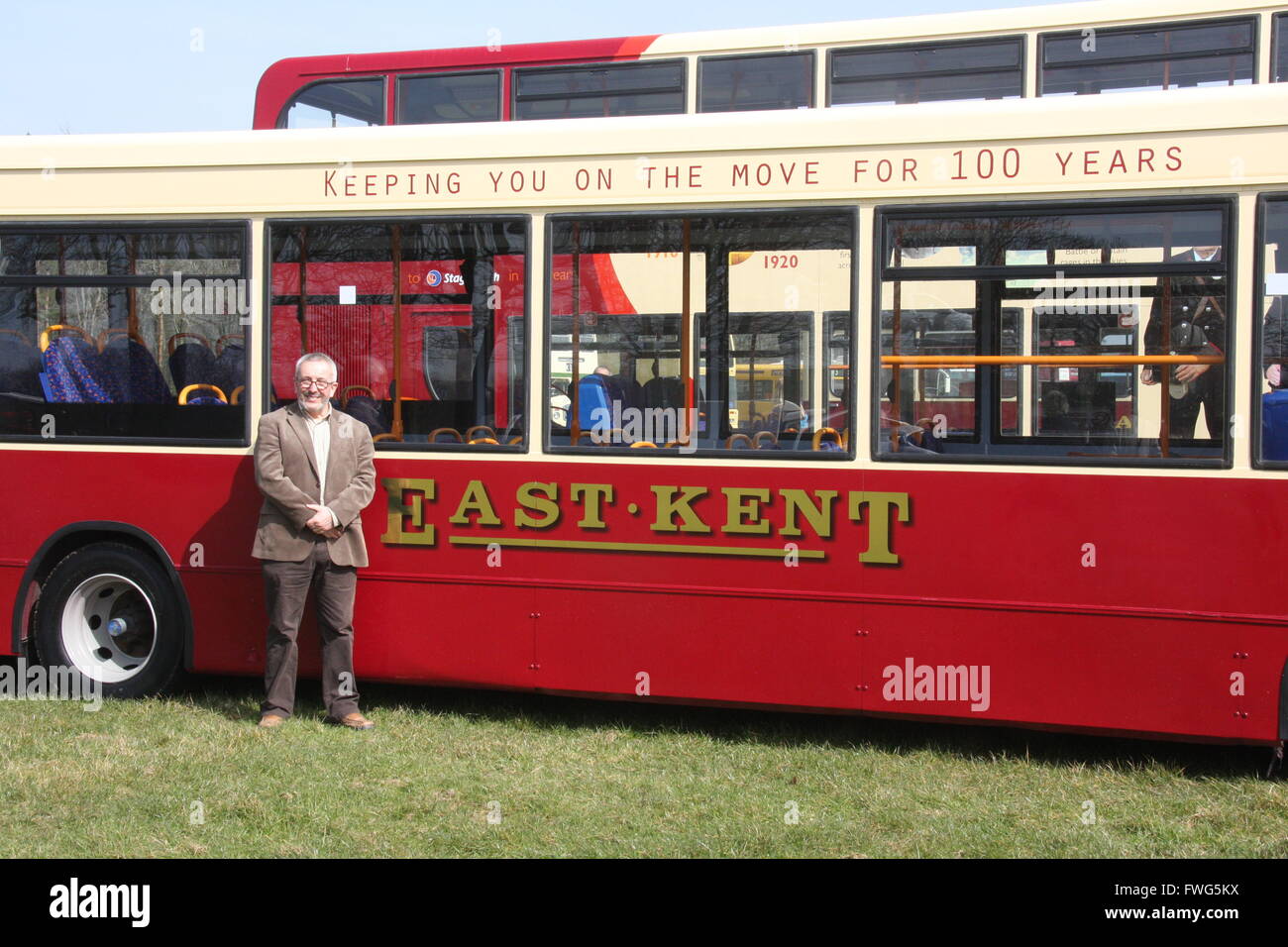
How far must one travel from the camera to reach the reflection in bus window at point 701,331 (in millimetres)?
6113

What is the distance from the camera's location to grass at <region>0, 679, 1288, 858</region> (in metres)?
5.01

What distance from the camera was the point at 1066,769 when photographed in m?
5.97

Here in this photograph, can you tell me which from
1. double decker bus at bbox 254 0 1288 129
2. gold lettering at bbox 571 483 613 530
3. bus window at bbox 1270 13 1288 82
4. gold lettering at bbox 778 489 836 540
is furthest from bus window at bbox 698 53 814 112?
gold lettering at bbox 778 489 836 540

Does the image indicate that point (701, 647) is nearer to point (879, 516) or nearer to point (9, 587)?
point (879, 516)

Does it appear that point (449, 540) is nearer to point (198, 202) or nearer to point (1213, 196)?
point (198, 202)

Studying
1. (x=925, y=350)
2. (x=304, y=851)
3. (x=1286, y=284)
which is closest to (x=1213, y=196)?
(x=1286, y=284)

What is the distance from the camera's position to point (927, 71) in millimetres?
8828

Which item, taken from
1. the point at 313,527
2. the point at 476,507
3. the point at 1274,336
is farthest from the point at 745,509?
the point at 1274,336

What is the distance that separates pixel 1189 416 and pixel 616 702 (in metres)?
3.33

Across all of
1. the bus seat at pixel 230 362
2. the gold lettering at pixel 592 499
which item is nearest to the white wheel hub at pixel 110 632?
the bus seat at pixel 230 362

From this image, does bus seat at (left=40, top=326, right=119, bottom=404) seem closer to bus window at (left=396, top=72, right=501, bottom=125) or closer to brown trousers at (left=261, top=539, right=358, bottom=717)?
brown trousers at (left=261, top=539, right=358, bottom=717)

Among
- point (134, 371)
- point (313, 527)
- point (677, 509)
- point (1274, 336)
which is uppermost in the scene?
point (1274, 336)

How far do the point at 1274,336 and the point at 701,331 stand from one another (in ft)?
8.13

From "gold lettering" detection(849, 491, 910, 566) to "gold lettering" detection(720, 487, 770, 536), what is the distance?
416mm
